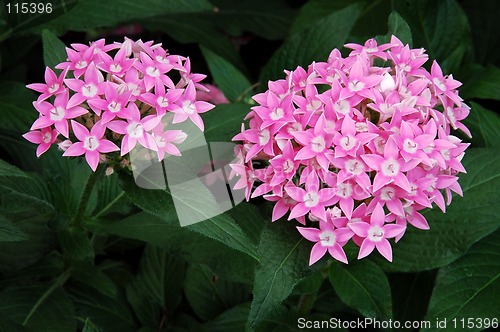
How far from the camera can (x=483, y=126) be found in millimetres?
1306

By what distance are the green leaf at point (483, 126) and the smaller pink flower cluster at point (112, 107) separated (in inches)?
24.0

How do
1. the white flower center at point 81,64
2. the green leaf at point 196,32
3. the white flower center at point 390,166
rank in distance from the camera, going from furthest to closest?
the green leaf at point 196,32 → the white flower center at point 81,64 → the white flower center at point 390,166

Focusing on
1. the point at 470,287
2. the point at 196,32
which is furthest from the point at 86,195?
the point at 196,32

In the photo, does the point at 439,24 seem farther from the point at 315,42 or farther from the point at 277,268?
the point at 277,268

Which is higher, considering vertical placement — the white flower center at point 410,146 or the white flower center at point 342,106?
the white flower center at point 342,106

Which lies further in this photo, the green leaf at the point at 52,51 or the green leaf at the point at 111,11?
the green leaf at the point at 111,11

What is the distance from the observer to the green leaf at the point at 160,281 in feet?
4.70

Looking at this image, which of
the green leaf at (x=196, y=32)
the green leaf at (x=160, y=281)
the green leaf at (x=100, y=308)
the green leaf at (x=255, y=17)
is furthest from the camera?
the green leaf at (x=255, y=17)

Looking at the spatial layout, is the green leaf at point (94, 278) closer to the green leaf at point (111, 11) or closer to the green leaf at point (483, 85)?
the green leaf at point (111, 11)

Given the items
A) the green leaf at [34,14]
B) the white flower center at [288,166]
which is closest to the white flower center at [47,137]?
the white flower center at [288,166]

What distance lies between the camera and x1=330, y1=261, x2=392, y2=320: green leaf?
3.70 ft

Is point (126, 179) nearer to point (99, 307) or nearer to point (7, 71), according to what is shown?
point (99, 307)

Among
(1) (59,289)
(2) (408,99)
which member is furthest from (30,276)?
(2) (408,99)

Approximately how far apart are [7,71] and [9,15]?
27 cm
